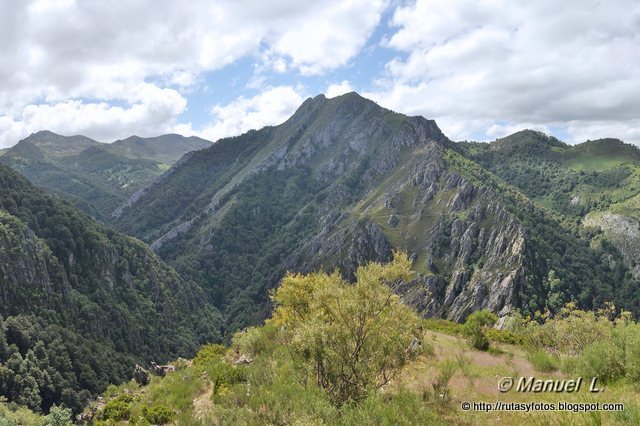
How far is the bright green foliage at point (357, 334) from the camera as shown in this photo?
18844 mm

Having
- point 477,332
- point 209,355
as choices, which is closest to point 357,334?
point 477,332

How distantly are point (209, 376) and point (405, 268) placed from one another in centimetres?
1904

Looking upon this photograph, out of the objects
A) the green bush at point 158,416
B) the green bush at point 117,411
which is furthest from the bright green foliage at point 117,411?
the green bush at point 158,416

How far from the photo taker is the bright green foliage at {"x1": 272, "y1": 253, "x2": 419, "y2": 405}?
18.8 metres

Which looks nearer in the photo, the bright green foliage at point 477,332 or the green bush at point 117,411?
the green bush at point 117,411

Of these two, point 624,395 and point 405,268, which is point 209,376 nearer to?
point 405,268

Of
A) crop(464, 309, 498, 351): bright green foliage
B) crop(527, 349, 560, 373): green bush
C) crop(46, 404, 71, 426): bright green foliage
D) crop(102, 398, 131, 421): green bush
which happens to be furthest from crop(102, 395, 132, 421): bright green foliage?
crop(46, 404, 71, 426): bright green foliage

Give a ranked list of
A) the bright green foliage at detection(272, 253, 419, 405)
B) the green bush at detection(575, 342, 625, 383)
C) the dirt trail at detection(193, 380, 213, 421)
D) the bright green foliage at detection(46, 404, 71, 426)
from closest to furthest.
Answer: the green bush at detection(575, 342, 625, 383), the bright green foliage at detection(272, 253, 419, 405), the dirt trail at detection(193, 380, 213, 421), the bright green foliage at detection(46, 404, 71, 426)

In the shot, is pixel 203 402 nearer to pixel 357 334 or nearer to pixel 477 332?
pixel 357 334

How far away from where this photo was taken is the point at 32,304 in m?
182

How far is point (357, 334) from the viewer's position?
19.2 meters

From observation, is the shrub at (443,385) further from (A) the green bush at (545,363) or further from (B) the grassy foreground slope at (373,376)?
(A) the green bush at (545,363)

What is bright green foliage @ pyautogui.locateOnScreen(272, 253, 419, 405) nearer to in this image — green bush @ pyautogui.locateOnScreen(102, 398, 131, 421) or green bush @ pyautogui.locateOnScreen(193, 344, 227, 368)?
green bush @ pyautogui.locateOnScreen(102, 398, 131, 421)

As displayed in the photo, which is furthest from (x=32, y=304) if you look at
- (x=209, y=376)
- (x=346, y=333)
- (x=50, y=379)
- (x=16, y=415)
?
(x=346, y=333)
